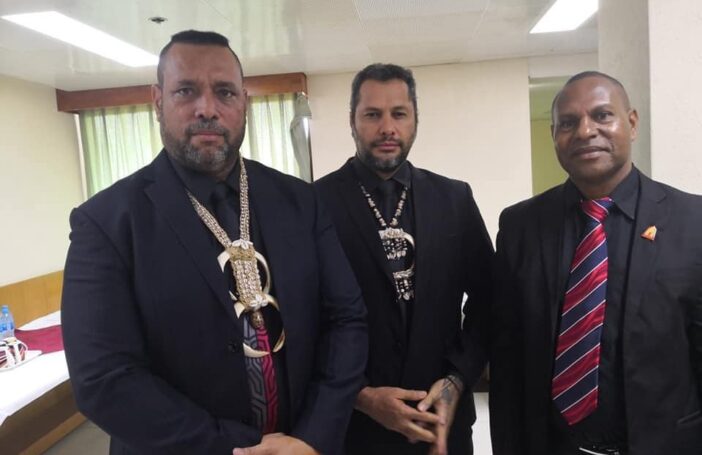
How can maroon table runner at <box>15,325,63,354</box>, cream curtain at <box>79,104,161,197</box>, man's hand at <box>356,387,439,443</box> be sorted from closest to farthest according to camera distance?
man's hand at <box>356,387,439,443</box> → maroon table runner at <box>15,325,63,354</box> → cream curtain at <box>79,104,161,197</box>

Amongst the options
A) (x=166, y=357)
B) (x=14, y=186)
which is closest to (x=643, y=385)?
(x=166, y=357)

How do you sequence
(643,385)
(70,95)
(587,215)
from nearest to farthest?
(643,385)
(587,215)
(70,95)

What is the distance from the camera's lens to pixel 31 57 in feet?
13.1

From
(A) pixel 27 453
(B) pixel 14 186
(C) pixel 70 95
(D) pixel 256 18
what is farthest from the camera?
(C) pixel 70 95

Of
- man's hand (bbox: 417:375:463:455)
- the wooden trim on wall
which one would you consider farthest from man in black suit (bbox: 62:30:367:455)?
the wooden trim on wall

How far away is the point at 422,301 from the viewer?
144 cm

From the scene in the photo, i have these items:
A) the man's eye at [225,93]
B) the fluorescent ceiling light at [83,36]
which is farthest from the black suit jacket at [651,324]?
the fluorescent ceiling light at [83,36]

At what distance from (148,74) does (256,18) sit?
208cm

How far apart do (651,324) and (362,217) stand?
77 cm

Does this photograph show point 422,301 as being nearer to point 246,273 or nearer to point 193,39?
point 246,273

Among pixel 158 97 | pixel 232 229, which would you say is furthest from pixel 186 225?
pixel 158 97

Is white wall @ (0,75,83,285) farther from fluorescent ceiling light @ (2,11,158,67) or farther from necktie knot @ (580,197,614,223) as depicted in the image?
necktie knot @ (580,197,614,223)

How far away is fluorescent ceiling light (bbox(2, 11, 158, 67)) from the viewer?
3.08 m

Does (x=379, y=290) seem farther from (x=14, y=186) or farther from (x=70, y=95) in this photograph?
(x=70, y=95)
